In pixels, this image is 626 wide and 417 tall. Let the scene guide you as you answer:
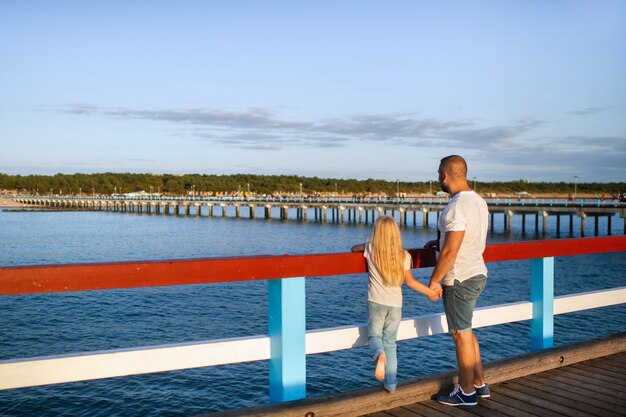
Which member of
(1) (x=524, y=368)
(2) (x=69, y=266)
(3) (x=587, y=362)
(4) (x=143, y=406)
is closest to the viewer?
(2) (x=69, y=266)

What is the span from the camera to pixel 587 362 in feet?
14.8

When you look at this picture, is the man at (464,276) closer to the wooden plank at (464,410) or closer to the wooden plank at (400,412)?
the wooden plank at (464,410)

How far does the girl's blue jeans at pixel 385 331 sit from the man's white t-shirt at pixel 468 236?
407 millimetres

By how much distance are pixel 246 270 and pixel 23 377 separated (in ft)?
3.63

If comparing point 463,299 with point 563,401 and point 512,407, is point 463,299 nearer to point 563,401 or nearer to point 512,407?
point 512,407

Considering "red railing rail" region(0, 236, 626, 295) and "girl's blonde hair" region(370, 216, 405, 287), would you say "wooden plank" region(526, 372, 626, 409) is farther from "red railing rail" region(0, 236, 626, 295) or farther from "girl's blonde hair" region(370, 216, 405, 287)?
"girl's blonde hair" region(370, 216, 405, 287)

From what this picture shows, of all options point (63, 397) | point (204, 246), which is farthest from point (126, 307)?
point (204, 246)

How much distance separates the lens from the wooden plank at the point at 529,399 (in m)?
3.41

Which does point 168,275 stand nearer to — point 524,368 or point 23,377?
point 23,377

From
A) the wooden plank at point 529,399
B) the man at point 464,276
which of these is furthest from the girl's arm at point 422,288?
the wooden plank at point 529,399

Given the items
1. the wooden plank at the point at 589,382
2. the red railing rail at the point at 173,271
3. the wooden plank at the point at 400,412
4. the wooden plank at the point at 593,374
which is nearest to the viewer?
the red railing rail at the point at 173,271

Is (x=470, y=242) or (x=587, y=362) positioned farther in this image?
(x=587, y=362)

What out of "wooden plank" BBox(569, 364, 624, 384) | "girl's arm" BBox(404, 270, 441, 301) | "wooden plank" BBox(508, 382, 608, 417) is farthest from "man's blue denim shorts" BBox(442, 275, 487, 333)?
"wooden plank" BBox(569, 364, 624, 384)

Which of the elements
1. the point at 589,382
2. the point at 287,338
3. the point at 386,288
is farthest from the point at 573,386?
the point at 287,338
